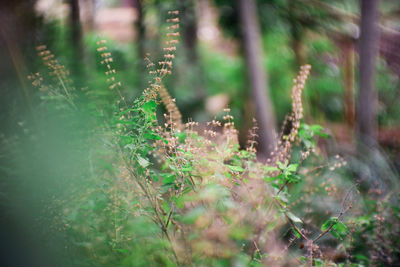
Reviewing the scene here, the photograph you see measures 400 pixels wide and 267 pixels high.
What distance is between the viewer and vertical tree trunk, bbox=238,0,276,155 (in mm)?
4105

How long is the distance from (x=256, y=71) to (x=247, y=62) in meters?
0.18

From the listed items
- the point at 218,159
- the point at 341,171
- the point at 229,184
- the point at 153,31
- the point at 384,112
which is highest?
the point at 153,31

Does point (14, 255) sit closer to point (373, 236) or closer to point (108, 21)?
point (373, 236)

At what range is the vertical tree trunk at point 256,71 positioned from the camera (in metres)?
4.11

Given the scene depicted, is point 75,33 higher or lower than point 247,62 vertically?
higher

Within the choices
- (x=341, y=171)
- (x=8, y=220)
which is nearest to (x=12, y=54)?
(x=8, y=220)

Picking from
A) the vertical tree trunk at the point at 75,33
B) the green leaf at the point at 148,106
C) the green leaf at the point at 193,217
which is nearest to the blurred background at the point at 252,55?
the vertical tree trunk at the point at 75,33

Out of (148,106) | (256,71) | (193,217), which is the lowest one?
(256,71)

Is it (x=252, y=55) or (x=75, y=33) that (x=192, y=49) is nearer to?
(x=252, y=55)

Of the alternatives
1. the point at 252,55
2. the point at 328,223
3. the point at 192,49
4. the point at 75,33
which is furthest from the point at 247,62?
the point at 328,223

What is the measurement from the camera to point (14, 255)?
62.2 inches

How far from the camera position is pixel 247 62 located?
4.27m

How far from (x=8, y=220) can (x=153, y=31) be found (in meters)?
3.05

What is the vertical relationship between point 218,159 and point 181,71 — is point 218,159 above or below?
above
